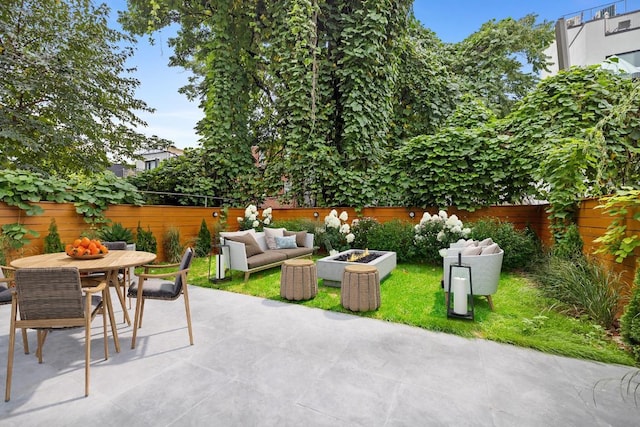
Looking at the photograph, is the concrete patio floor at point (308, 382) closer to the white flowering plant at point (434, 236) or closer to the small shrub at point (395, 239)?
the white flowering plant at point (434, 236)

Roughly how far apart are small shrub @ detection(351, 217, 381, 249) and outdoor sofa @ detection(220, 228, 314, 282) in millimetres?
1135

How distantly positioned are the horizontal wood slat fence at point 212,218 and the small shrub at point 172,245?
103mm

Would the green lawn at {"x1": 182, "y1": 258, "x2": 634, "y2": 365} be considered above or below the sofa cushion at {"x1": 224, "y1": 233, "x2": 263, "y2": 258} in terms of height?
below

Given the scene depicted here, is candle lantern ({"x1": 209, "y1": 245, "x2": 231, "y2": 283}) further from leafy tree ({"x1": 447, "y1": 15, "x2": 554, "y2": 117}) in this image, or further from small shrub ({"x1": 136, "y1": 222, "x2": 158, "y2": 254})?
leafy tree ({"x1": 447, "y1": 15, "x2": 554, "y2": 117})

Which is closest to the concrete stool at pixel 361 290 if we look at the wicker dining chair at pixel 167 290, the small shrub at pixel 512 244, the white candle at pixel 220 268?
the wicker dining chair at pixel 167 290

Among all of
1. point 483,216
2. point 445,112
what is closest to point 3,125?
point 483,216

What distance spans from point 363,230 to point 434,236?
1.68 metres

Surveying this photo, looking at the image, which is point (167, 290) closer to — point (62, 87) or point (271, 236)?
point (271, 236)

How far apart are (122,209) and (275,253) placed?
3.25 meters

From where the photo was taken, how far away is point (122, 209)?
5984 millimetres

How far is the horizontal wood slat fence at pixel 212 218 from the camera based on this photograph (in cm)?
393

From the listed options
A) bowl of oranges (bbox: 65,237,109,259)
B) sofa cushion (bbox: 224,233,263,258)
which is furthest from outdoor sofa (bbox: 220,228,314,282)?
bowl of oranges (bbox: 65,237,109,259)

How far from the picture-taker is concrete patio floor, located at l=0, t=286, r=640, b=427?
5.98 ft

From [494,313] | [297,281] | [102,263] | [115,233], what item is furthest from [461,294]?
[115,233]
